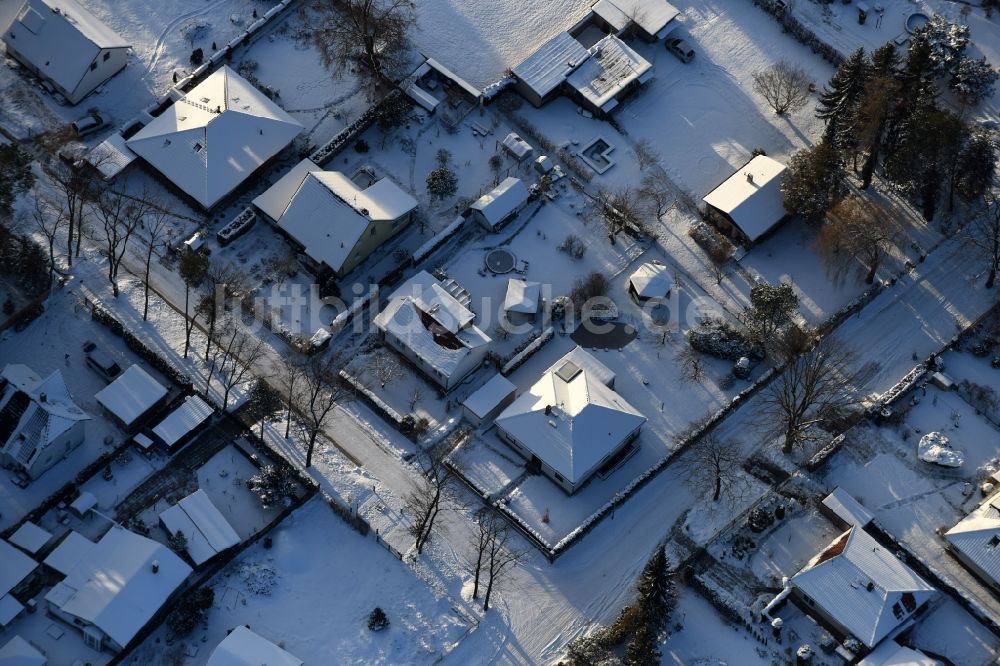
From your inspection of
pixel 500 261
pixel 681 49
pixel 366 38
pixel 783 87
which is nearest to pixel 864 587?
pixel 500 261

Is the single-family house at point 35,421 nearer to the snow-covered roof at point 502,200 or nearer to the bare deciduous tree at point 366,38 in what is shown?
the snow-covered roof at point 502,200

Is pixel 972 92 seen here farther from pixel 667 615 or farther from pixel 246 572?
pixel 246 572

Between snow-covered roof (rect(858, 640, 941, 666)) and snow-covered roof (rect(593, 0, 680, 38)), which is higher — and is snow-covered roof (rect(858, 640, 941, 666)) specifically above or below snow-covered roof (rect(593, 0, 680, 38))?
below

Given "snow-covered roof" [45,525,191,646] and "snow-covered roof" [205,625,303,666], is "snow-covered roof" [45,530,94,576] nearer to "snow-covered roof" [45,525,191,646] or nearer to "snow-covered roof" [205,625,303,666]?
"snow-covered roof" [45,525,191,646]

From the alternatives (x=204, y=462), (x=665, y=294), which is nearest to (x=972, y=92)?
(x=665, y=294)

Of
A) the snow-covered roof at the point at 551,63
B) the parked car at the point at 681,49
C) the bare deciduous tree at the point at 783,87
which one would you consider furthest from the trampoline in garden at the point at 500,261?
the bare deciduous tree at the point at 783,87

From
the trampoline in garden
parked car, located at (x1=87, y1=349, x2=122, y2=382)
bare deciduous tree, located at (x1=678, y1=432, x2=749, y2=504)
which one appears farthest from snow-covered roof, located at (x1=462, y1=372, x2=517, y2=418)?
parked car, located at (x1=87, y1=349, x2=122, y2=382)
